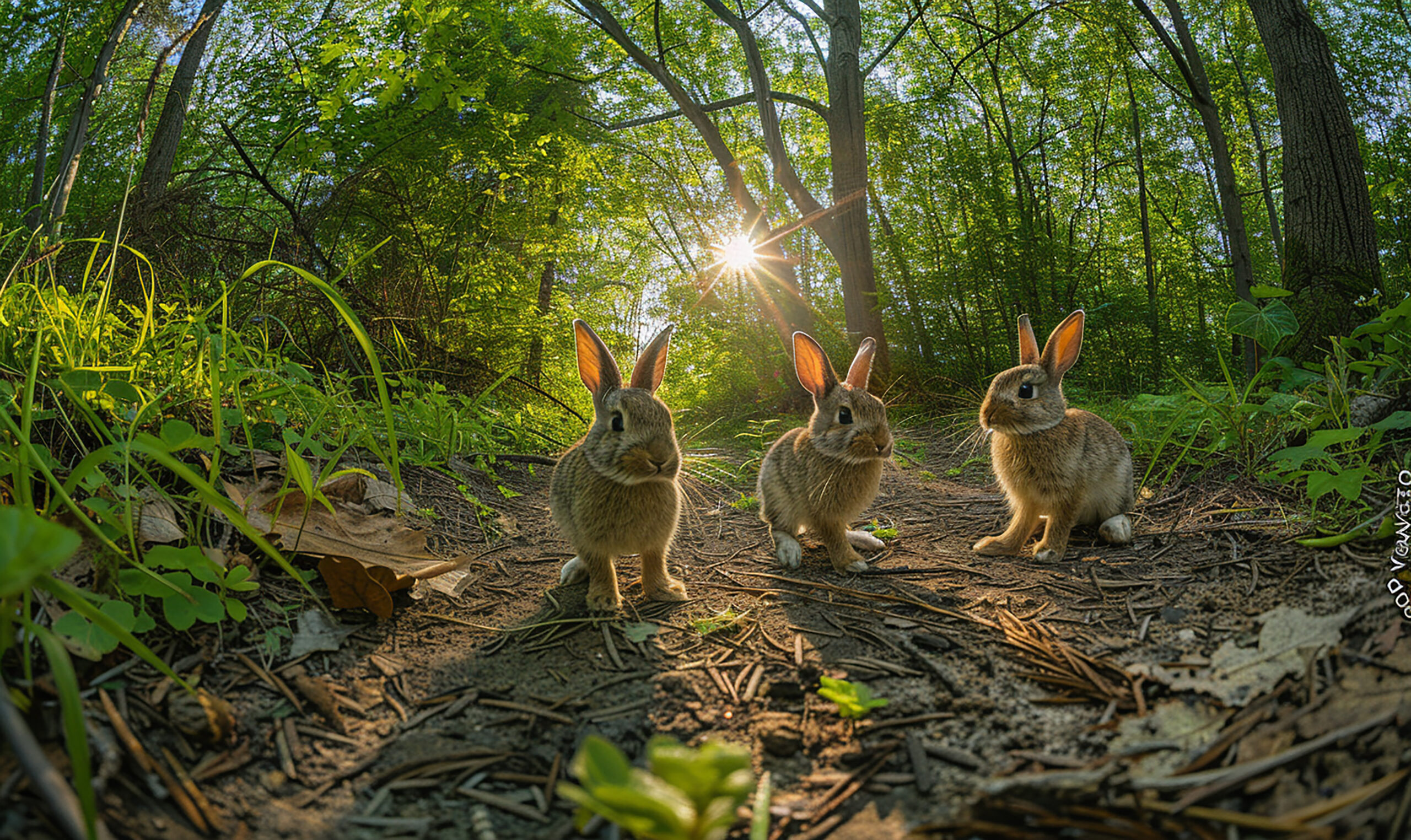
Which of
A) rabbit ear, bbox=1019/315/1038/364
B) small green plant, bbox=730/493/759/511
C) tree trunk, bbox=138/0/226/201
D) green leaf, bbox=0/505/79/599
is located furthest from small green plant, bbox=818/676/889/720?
tree trunk, bbox=138/0/226/201

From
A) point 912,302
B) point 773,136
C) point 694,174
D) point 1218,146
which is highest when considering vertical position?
point 694,174

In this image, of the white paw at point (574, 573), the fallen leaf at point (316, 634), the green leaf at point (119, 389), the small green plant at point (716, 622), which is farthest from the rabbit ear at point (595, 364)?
the green leaf at point (119, 389)

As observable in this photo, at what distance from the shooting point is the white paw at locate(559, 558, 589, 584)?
3.26m

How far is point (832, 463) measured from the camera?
3.48 m

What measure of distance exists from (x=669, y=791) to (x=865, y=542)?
114 inches

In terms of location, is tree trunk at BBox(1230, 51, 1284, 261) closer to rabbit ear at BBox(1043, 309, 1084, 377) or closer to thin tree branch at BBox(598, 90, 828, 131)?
thin tree branch at BBox(598, 90, 828, 131)

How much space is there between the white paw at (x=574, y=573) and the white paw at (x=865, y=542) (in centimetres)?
143

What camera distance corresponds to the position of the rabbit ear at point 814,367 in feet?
11.5

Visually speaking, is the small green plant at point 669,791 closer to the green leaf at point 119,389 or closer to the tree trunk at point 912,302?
the green leaf at point 119,389

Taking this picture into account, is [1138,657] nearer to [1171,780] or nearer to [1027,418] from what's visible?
[1171,780]

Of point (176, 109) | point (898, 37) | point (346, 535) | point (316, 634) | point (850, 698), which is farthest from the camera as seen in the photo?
point (898, 37)

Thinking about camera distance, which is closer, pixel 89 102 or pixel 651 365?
pixel 651 365
